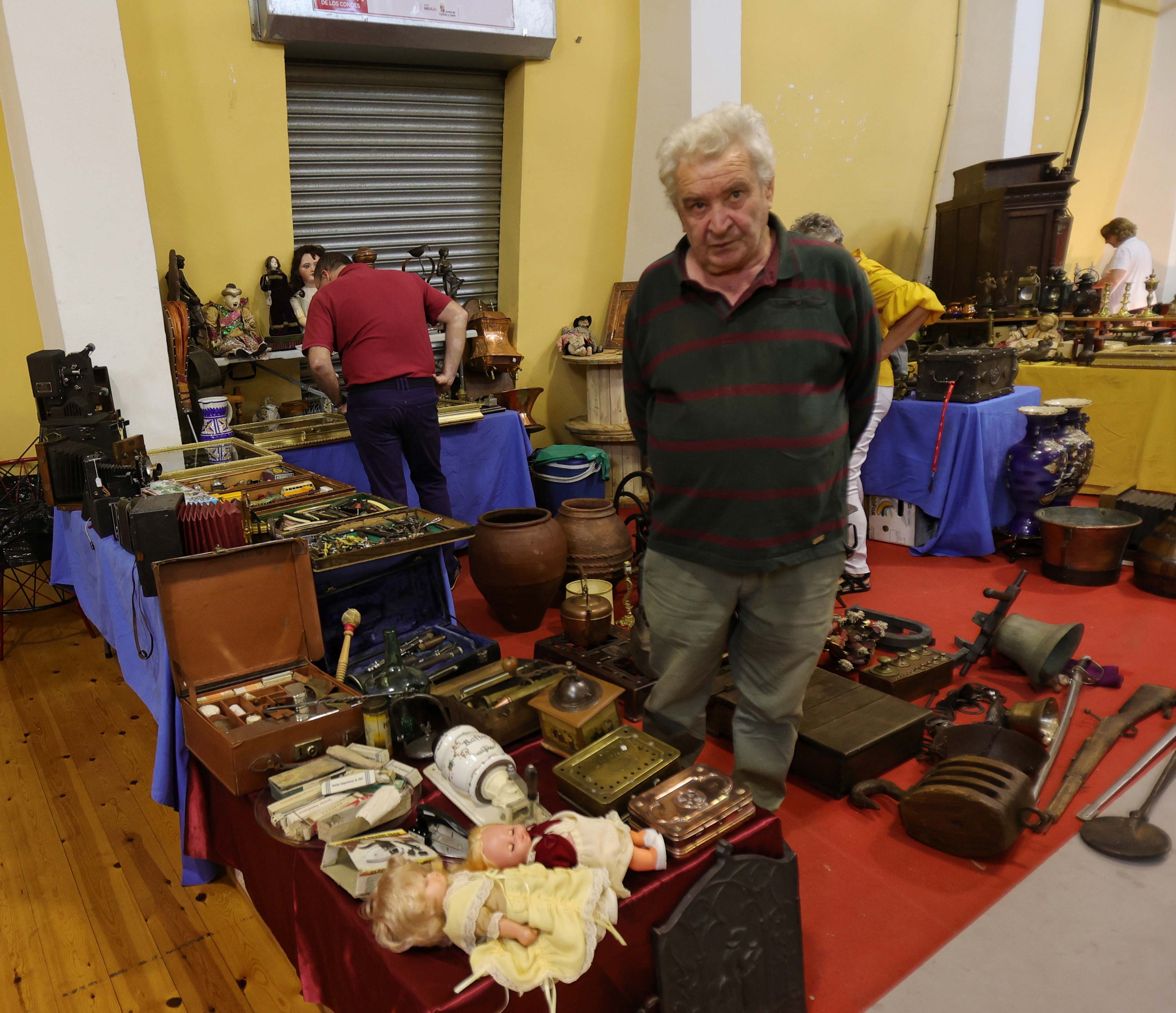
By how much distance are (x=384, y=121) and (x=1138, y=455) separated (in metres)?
5.65

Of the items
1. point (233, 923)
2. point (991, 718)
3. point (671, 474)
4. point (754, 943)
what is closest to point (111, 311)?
point (233, 923)

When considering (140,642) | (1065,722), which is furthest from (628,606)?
(140,642)

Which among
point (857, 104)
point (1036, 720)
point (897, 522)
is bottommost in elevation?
point (897, 522)

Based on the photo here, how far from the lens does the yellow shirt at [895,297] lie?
3.91 meters

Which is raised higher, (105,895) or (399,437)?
(399,437)

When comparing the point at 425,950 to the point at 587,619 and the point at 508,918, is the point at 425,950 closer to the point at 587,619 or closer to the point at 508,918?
the point at 508,918

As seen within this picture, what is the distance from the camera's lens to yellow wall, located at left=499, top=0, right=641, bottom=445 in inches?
243

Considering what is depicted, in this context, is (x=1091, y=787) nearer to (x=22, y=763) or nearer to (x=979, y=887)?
(x=979, y=887)

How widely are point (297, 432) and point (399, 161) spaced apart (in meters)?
2.37

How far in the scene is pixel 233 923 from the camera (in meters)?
2.45

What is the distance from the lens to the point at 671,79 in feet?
20.7

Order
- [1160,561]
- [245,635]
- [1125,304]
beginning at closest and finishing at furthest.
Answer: [245,635], [1160,561], [1125,304]

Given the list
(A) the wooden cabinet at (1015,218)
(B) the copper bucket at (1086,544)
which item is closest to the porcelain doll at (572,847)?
(B) the copper bucket at (1086,544)

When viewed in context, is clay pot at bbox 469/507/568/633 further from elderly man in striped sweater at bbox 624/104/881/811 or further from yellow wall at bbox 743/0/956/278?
yellow wall at bbox 743/0/956/278
